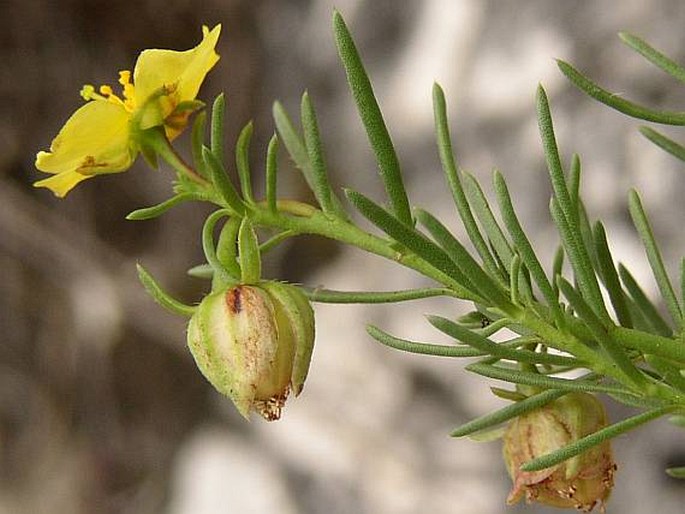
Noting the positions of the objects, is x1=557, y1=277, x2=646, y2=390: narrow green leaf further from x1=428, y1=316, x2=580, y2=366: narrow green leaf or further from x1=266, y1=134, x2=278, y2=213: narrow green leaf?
x1=266, y1=134, x2=278, y2=213: narrow green leaf

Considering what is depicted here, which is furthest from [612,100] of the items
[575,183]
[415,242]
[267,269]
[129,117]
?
[267,269]

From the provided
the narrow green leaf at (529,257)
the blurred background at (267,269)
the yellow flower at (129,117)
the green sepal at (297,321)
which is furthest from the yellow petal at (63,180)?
the blurred background at (267,269)

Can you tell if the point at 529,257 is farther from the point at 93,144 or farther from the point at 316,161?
the point at 93,144

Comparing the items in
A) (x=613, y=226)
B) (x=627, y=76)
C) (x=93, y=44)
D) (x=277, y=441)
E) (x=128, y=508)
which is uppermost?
(x=93, y=44)

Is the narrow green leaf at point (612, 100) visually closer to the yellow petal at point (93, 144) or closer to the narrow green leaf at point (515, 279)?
the narrow green leaf at point (515, 279)

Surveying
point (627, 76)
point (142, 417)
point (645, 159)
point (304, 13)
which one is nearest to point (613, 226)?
point (645, 159)

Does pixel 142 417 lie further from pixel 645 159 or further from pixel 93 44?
pixel 645 159

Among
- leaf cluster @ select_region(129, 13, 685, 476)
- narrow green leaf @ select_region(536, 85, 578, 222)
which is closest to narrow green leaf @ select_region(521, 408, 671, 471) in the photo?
leaf cluster @ select_region(129, 13, 685, 476)
